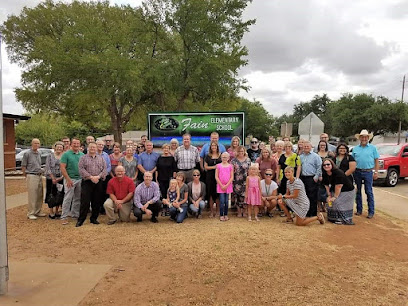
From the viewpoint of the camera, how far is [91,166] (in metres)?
6.91

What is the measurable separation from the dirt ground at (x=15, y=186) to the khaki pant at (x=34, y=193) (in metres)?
4.47

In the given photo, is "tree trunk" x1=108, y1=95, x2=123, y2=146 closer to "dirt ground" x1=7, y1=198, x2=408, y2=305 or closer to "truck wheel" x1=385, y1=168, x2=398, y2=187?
"truck wheel" x1=385, y1=168, x2=398, y2=187

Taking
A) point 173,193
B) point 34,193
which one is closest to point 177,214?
point 173,193

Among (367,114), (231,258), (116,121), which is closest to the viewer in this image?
(231,258)

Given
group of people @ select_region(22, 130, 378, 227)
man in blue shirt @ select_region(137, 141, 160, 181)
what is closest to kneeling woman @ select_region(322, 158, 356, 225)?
group of people @ select_region(22, 130, 378, 227)

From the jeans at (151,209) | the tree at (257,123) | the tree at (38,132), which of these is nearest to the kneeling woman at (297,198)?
the jeans at (151,209)

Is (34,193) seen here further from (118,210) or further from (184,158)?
(184,158)

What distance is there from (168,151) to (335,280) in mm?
4582

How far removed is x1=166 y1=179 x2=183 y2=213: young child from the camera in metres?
7.16

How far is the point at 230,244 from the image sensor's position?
Answer: 5609 millimetres

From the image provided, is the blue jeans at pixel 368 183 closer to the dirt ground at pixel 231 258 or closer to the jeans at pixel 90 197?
the dirt ground at pixel 231 258

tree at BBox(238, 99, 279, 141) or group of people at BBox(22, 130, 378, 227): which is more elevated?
tree at BBox(238, 99, 279, 141)

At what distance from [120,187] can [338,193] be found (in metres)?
4.47

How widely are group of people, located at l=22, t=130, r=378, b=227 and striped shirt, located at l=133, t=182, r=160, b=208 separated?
1cm
